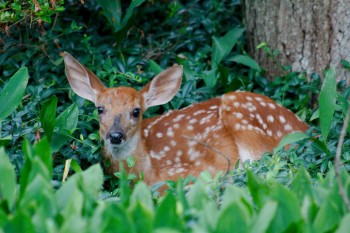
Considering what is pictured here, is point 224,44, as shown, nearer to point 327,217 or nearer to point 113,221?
point 327,217

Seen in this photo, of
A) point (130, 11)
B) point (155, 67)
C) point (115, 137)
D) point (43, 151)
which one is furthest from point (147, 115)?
point (43, 151)

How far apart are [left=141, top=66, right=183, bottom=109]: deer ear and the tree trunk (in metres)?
1.14

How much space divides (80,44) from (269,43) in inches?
61.2

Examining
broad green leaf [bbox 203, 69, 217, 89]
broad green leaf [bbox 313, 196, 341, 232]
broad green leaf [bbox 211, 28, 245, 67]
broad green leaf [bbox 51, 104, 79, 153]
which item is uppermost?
broad green leaf [bbox 313, 196, 341, 232]

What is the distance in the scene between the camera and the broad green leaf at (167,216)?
137 inches

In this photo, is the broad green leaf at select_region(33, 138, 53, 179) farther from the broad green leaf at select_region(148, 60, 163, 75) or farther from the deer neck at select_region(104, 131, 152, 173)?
the broad green leaf at select_region(148, 60, 163, 75)

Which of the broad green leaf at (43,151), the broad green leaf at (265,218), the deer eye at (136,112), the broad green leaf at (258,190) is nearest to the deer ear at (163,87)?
the deer eye at (136,112)

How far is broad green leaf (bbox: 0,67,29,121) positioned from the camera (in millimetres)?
5414

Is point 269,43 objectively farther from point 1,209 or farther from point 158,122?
point 1,209

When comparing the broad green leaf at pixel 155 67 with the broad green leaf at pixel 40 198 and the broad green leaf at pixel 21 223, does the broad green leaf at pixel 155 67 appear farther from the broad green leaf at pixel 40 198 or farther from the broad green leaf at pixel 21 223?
the broad green leaf at pixel 21 223

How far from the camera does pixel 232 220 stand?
10.9ft

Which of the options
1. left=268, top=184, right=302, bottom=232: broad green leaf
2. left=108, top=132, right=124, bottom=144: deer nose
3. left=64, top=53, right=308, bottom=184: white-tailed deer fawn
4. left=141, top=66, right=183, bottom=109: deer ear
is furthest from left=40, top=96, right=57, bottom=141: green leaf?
left=268, top=184, right=302, bottom=232: broad green leaf

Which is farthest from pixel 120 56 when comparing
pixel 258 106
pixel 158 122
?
pixel 258 106

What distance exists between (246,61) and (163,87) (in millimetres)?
1103
